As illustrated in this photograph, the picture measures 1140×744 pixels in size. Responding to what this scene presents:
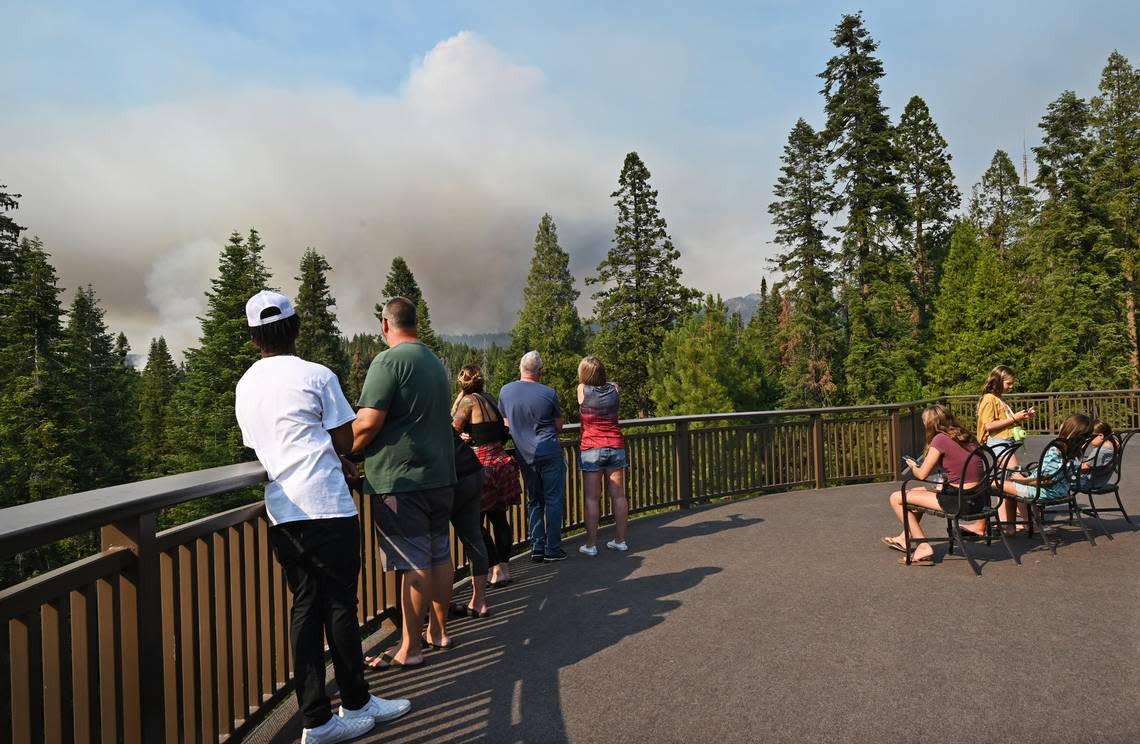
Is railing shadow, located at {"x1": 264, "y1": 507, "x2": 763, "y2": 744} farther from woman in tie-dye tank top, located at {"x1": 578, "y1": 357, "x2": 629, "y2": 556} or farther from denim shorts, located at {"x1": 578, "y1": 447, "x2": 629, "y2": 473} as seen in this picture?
denim shorts, located at {"x1": 578, "y1": 447, "x2": 629, "y2": 473}

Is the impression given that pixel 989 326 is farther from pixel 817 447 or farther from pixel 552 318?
pixel 817 447

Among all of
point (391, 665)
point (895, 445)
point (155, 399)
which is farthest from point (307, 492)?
point (155, 399)

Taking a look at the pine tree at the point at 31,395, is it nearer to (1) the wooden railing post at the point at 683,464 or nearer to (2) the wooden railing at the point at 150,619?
(1) the wooden railing post at the point at 683,464

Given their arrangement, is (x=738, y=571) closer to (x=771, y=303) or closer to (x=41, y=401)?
(x=41, y=401)

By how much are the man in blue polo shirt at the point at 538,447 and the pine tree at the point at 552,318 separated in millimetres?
46447

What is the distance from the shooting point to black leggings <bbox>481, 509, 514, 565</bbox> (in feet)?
19.3

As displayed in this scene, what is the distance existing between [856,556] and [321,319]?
6437 cm

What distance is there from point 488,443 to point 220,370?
134ft

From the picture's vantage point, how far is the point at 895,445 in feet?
38.9

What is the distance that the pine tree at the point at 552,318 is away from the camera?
180 ft

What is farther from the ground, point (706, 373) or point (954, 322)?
point (954, 322)

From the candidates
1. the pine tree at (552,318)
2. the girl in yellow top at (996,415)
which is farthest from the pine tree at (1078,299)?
the girl in yellow top at (996,415)

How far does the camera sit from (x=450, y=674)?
4078 millimetres

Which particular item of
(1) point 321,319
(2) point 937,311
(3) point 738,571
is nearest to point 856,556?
(3) point 738,571
